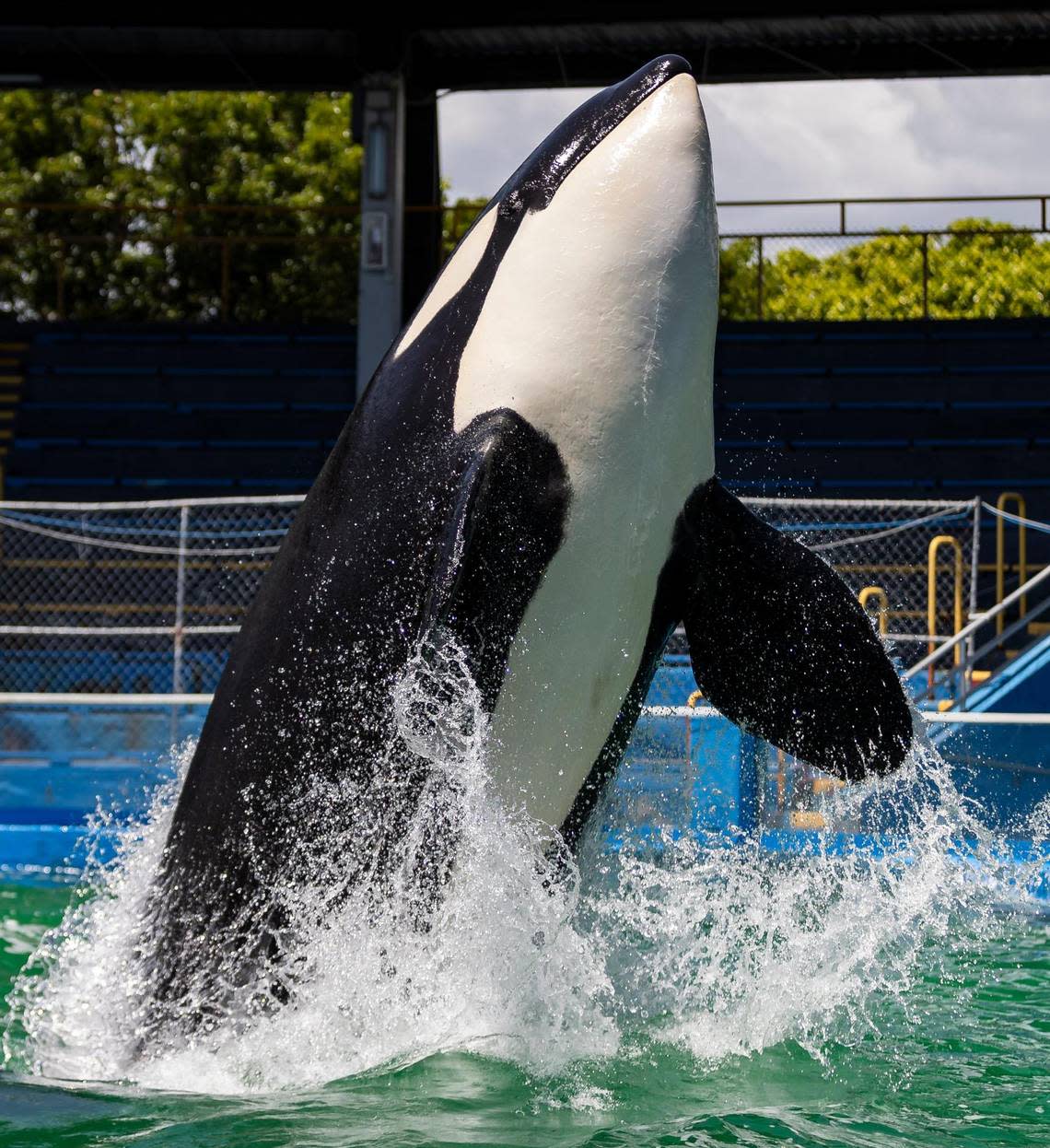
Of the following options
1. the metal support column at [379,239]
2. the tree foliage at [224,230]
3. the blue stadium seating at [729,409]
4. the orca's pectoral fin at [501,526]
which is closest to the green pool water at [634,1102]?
the orca's pectoral fin at [501,526]

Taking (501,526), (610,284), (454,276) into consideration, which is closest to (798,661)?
(501,526)

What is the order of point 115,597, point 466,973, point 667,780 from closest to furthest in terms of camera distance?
point 466,973
point 667,780
point 115,597

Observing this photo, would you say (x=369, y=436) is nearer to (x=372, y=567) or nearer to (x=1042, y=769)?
(x=372, y=567)

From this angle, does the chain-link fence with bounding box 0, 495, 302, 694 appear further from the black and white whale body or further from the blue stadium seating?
the black and white whale body

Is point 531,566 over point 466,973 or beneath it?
over

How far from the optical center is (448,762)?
3699 millimetres

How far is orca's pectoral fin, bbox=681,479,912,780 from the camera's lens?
410 cm

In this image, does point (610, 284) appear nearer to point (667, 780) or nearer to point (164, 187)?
point (667, 780)

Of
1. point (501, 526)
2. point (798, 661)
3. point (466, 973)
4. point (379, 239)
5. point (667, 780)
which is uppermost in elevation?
point (379, 239)

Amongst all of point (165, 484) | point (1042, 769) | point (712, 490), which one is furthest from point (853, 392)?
point (712, 490)

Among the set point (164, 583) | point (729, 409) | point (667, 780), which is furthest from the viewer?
point (729, 409)

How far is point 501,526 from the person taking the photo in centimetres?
372

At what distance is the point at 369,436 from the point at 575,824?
120 centimetres

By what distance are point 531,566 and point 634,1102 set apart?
1368 millimetres
